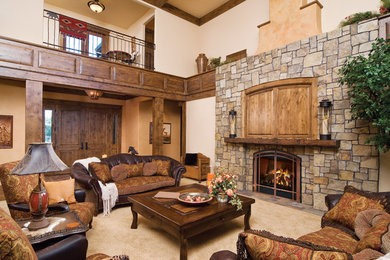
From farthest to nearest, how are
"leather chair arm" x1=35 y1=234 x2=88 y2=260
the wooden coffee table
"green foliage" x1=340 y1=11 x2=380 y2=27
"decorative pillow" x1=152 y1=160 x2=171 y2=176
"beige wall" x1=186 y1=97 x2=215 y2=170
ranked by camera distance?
"beige wall" x1=186 y1=97 x2=215 y2=170 < "decorative pillow" x1=152 y1=160 x2=171 y2=176 < "green foliage" x1=340 y1=11 x2=380 y2=27 < the wooden coffee table < "leather chair arm" x1=35 y1=234 x2=88 y2=260

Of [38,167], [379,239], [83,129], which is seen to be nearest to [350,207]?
[379,239]

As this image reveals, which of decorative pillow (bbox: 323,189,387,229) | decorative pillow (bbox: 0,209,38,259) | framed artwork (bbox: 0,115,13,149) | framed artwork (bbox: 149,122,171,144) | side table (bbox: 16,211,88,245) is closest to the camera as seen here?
decorative pillow (bbox: 0,209,38,259)

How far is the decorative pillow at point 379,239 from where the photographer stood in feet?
4.23

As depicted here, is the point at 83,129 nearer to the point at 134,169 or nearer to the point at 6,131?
the point at 6,131

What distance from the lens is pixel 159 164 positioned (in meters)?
4.92

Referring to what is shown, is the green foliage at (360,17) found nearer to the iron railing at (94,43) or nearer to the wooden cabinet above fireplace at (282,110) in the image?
the wooden cabinet above fireplace at (282,110)

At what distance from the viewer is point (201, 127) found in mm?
6883

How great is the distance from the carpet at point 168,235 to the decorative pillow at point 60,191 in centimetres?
59

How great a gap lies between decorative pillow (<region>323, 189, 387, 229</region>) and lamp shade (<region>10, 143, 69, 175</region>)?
2.83 m

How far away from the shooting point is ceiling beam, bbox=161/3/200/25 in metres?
7.20

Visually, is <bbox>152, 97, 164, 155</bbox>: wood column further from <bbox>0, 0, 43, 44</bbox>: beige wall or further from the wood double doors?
<bbox>0, 0, 43, 44</bbox>: beige wall

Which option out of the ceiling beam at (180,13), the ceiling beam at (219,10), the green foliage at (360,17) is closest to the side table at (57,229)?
the green foliage at (360,17)

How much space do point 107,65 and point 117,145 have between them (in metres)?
3.97

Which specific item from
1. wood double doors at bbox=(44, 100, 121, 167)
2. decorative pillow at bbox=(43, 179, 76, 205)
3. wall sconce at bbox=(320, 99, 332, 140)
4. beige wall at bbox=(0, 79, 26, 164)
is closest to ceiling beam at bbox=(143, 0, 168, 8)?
wood double doors at bbox=(44, 100, 121, 167)
